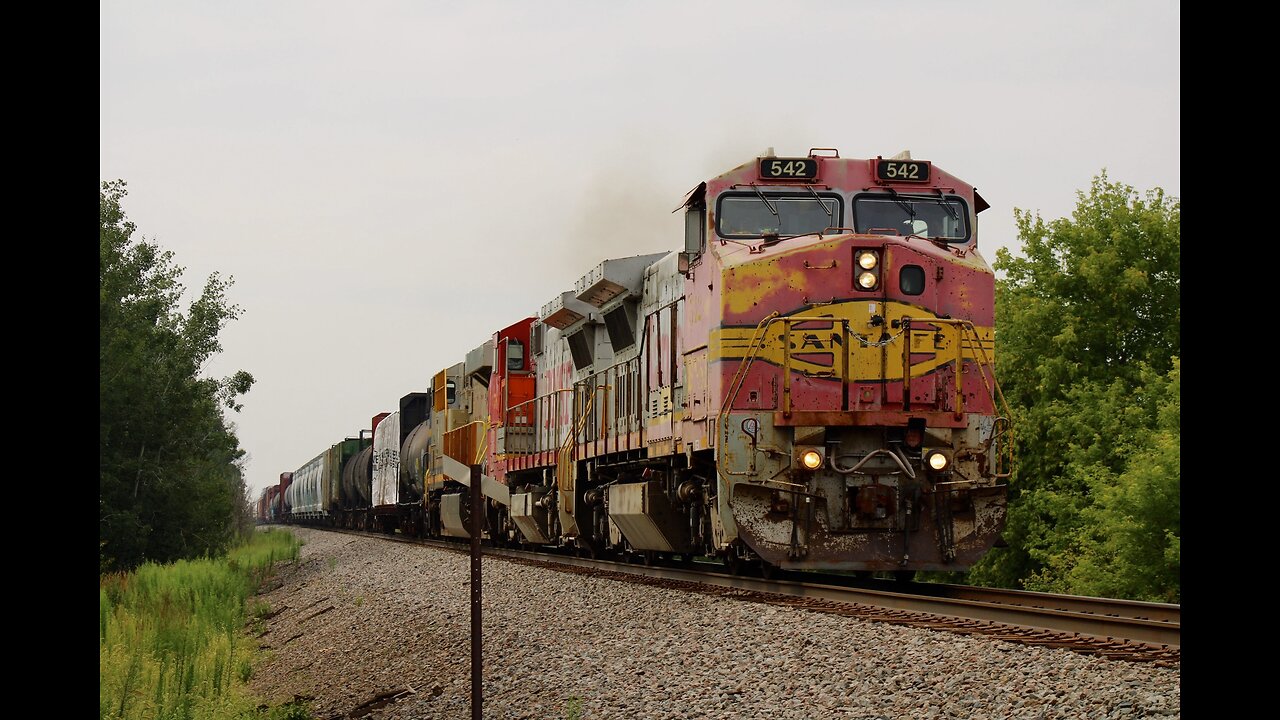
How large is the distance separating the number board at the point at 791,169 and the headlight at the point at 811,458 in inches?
110

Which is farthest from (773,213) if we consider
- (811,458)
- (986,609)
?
(986,609)

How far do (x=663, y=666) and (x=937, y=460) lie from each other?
3.94 metres

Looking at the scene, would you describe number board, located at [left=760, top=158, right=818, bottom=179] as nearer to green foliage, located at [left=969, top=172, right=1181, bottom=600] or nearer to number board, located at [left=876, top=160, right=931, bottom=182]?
number board, located at [left=876, top=160, right=931, bottom=182]

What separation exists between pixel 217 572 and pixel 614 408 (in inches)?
572

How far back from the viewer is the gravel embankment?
21.4 feet

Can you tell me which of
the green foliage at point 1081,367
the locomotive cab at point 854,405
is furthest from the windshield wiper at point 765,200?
the green foliage at point 1081,367

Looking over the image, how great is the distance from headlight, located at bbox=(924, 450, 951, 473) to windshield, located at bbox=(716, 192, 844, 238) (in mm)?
2480

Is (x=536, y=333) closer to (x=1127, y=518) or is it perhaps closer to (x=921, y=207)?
(x=921, y=207)

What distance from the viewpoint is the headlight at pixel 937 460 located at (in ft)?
38.0

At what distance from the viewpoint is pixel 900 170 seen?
1252 centimetres

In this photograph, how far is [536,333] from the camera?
22562 millimetres

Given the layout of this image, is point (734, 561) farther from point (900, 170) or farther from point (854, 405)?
point (900, 170)

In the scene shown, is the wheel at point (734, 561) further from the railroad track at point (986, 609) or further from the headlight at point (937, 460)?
the headlight at point (937, 460)
